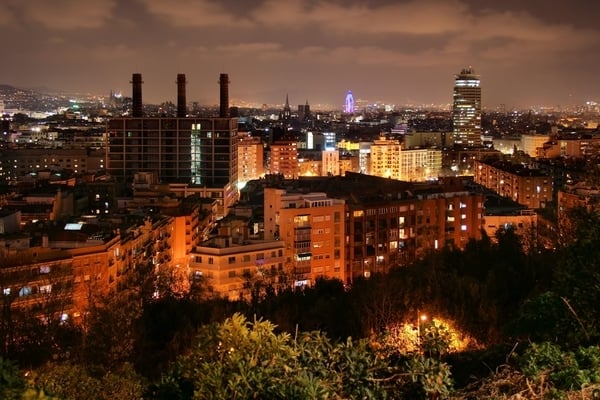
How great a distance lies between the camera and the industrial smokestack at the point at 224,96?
18944mm

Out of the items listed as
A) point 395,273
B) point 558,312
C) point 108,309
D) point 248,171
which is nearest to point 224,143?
point 248,171

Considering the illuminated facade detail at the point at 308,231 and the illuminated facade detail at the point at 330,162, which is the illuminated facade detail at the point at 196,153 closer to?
the illuminated facade detail at the point at 330,162

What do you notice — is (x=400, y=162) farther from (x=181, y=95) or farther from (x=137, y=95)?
(x=137, y=95)

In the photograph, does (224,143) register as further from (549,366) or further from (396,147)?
(549,366)

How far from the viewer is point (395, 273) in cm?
833

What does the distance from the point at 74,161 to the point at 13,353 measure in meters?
18.4

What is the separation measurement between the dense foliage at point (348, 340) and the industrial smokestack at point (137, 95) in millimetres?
10612

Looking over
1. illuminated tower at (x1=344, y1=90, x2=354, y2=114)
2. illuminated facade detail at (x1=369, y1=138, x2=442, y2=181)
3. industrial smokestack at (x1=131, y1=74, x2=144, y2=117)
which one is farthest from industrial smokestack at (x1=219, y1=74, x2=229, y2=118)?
illuminated tower at (x1=344, y1=90, x2=354, y2=114)

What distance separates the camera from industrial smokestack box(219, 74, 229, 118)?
1894 centimetres

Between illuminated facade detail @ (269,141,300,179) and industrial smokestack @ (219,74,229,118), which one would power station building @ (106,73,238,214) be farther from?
illuminated facade detail @ (269,141,300,179)

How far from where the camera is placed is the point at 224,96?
19.1 meters

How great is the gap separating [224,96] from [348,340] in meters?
16.7

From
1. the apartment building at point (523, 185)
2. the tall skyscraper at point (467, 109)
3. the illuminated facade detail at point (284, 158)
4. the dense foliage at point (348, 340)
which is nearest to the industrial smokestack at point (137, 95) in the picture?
the illuminated facade detail at point (284, 158)

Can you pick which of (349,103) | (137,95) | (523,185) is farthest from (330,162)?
(349,103)
